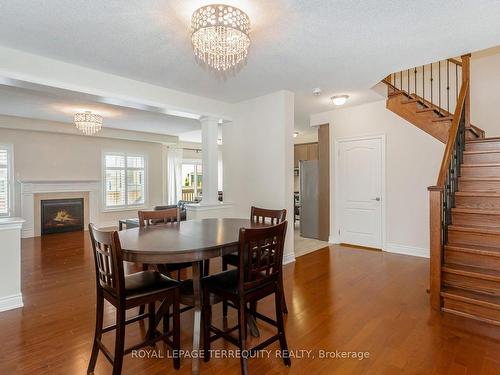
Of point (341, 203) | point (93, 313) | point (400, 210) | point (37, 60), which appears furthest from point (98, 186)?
point (400, 210)

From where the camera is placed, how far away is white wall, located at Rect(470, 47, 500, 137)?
176 inches

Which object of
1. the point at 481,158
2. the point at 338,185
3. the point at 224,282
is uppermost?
the point at 481,158

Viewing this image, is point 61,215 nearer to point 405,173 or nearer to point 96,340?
point 96,340

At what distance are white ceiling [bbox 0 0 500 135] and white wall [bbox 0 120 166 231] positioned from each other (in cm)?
460

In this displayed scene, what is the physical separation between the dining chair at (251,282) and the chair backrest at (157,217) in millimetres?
1078

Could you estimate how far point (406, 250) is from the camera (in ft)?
15.1

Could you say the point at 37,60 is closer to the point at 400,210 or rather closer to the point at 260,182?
the point at 260,182

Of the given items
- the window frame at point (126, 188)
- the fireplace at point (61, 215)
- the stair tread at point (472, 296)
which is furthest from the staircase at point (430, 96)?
the fireplace at point (61, 215)

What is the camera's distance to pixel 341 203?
537 centimetres

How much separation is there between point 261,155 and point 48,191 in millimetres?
5427

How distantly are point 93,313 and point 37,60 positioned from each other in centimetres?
263

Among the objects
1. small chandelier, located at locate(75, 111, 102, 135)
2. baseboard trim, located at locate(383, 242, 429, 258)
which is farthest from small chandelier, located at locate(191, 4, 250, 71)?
baseboard trim, located at locate(383, 242, 429, 258)

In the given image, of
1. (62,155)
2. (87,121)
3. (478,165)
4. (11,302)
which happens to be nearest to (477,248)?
(478,165)

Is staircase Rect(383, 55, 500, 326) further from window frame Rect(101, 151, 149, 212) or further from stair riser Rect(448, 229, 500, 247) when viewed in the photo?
window frame Rect(101, 151, 149, 212)
